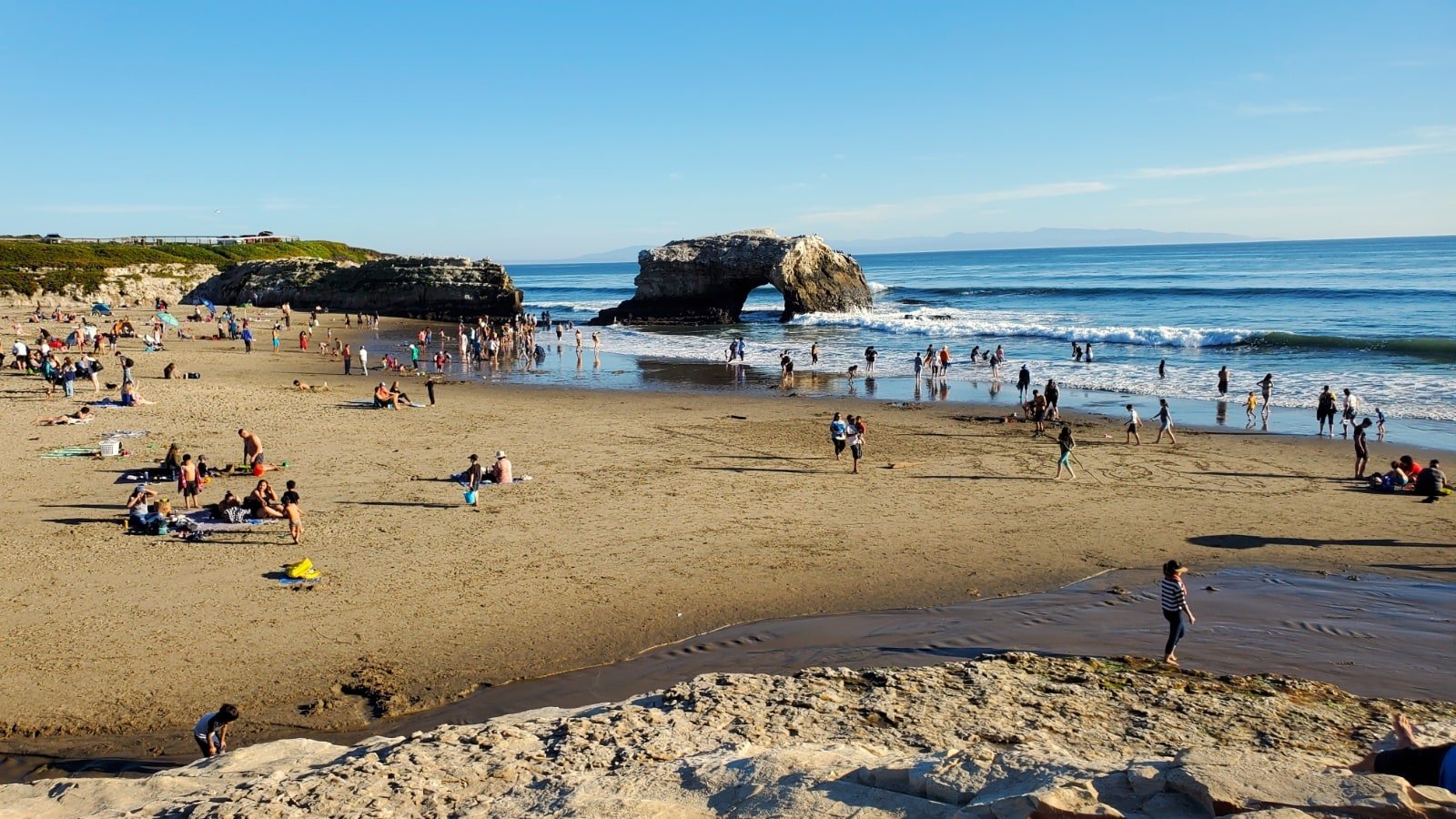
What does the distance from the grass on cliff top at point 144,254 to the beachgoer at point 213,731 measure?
2633 inches

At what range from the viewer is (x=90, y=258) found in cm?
6512

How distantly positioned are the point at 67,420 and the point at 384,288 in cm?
4462

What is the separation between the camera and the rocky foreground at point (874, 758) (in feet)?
19.1

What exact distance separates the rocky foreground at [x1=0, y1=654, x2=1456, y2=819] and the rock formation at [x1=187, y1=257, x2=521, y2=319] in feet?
189

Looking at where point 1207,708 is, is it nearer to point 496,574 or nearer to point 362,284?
point 496,574

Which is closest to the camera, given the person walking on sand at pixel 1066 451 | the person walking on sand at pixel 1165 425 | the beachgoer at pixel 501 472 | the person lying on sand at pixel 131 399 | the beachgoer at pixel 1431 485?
the beachgoer at pixel 1431 485

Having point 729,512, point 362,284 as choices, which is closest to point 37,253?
point 362,284

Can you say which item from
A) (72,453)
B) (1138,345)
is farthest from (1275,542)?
(1138,345)

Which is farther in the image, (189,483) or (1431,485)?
(1431,485)

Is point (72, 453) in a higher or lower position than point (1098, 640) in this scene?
higher

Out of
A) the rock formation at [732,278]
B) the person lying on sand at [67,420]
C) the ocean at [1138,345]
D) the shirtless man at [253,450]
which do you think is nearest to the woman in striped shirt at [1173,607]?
the shirtless man at [253,450]

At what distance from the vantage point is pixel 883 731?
823 cm

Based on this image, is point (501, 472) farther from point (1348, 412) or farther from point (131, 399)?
point (1348, 412)

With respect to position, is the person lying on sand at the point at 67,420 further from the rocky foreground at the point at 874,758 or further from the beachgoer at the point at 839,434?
the beachgoer at the point at 839,434
